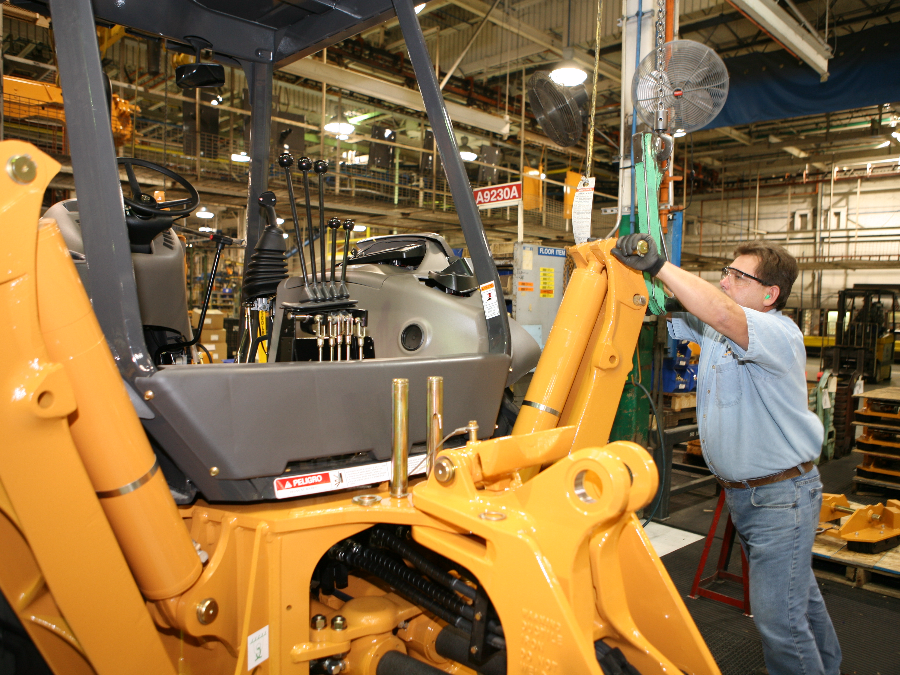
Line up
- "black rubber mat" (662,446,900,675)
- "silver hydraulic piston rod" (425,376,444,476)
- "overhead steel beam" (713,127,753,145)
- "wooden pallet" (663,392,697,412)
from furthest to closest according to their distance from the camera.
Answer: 1. "overhead steel beam" (713,127,753,145)
2. "wooden pallet" (663,392,697,412)
3. "black rubber mat" (662,446,900,675)
4. "silver hydraulic piston rod" (425,376,444,476)

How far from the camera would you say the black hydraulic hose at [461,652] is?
61.6 inches

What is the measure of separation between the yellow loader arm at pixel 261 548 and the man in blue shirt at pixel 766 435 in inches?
35.5

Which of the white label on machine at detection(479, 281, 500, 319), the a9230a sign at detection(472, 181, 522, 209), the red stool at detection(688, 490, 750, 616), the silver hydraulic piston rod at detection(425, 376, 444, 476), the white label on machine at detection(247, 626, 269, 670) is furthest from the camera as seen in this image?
the a9230a sign at detection(472, 181, 522, 209)

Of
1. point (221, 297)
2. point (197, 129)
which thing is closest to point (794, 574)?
point (197, 129)

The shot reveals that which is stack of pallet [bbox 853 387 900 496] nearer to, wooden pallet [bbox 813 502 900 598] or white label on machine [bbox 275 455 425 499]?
wooden pallet [bbox 813 502 900 598]

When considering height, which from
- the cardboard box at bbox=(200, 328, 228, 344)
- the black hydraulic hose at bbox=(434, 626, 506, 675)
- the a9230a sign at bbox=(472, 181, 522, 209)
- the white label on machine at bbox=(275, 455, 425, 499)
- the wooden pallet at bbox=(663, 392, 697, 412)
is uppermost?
the a9230a sign at bbox=(472, 181, 522, 209)

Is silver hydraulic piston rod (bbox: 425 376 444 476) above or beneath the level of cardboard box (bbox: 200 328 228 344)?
above

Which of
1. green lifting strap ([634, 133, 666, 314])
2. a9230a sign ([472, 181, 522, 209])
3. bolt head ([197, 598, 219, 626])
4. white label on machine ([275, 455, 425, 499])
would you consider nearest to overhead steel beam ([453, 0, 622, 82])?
a9230a sign ([472, 181, 522, 209])

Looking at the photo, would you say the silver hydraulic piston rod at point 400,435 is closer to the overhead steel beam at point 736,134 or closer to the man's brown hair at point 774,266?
the man's brown hair at point 774,266

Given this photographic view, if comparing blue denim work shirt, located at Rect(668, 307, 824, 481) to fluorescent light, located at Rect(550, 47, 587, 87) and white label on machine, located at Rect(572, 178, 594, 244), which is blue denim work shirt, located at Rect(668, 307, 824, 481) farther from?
fluorescent light, located at Rect(550, 47, 587, 87)

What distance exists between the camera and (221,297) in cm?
1521

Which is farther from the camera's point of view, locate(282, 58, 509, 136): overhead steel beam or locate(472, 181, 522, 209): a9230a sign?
locate(472, 181, 522, 209): a9230a sign

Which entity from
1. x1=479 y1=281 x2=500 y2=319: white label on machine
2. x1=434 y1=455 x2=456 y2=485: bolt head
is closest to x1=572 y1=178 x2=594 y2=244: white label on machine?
x1=479 y1=281 x2=500 y2=319: white label on machine

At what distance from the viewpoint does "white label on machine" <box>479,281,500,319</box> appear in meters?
2.20
